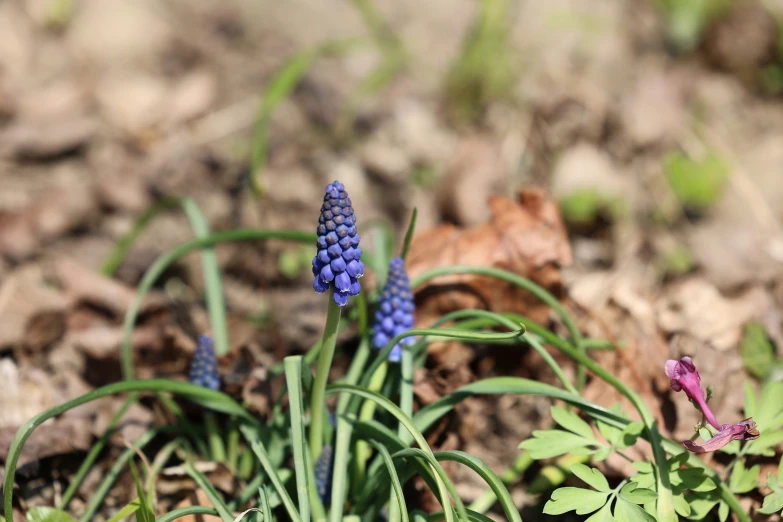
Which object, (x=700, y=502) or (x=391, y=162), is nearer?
(x=700, y=502)

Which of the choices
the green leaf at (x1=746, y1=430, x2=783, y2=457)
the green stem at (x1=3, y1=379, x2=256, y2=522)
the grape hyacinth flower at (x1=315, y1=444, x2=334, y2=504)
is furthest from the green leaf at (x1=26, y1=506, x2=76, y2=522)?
the green leaf at (x1=746, y1=430, x2=783, y2=457)

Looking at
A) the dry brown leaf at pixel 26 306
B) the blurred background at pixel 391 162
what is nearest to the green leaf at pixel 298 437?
the blurred background at pixel 391 162

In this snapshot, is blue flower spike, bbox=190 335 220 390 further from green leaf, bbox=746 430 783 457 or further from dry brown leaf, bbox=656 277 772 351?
dry brown leaf, bbox=656 277 772 351

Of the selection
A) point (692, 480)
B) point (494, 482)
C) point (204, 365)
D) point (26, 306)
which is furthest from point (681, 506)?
point (26, 306)

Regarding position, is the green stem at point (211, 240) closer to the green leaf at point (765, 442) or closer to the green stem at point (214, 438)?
the green stem at point (214, 438)

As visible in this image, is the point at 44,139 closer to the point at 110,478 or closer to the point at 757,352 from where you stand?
the point at 110,478

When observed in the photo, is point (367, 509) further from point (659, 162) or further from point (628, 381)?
point (659, 162)
